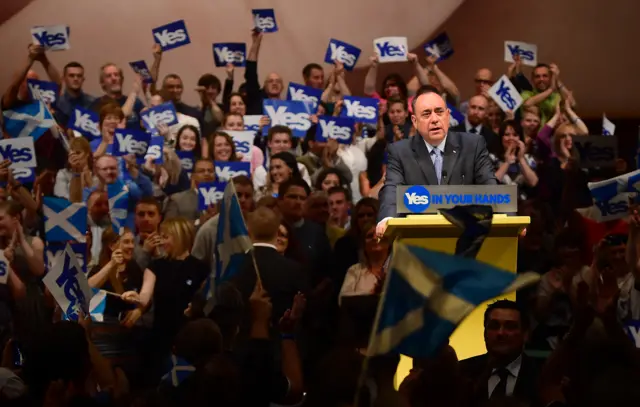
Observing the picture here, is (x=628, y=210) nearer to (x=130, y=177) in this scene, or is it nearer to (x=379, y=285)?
(x=379, y=285)

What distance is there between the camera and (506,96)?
961 centimetres

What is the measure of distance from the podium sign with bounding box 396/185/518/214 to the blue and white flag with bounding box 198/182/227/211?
361 cm

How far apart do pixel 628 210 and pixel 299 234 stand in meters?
1.99

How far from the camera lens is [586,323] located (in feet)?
15.3

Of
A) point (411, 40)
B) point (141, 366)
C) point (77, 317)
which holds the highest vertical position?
point (411, 40)

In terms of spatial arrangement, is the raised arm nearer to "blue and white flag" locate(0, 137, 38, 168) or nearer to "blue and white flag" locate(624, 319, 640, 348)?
"blue and white flag" locate(0, 137, 38, 168)

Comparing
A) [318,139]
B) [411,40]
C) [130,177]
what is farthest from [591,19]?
[130,177]

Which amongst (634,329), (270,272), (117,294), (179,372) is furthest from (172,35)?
(634,329)

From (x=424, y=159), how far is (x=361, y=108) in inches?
168

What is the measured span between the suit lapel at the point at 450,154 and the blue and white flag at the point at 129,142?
402 cm

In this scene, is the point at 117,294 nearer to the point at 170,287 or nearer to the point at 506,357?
the point at 170,287

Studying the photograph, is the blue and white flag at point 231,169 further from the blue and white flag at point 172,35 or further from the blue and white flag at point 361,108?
the blue and white flag at point 172,35

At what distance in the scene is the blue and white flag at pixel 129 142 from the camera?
8.78 metres

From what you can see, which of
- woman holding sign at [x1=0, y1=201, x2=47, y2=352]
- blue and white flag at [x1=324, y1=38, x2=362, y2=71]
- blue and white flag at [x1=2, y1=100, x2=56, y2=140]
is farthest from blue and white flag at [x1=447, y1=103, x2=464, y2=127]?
woman holding sign at [x1=0, y1=201, x2=47, y2=352]
